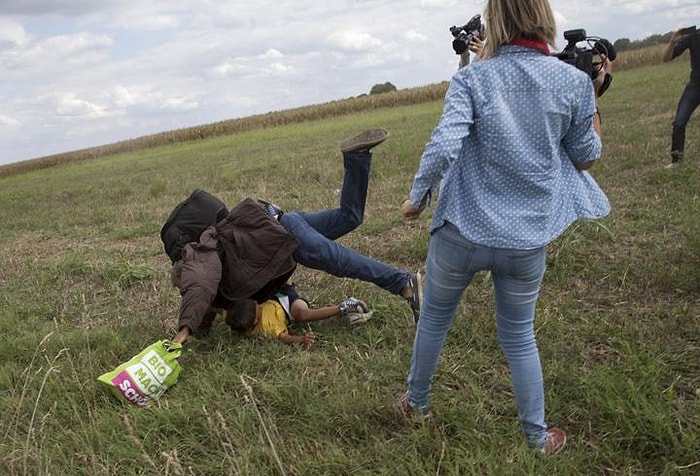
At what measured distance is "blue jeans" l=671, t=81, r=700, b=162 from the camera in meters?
6.41

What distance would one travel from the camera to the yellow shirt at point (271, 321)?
138 inches

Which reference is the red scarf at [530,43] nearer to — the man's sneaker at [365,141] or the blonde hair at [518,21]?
the blonde hair at [518,21]

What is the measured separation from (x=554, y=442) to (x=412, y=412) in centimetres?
62

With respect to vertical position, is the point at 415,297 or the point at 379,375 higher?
the point at 415,297

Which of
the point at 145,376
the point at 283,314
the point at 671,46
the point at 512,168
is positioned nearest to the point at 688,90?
the point at 671,46

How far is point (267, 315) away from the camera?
3.56m

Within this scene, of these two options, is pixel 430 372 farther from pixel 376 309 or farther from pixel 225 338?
pixel 225 338

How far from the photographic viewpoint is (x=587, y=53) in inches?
85.7

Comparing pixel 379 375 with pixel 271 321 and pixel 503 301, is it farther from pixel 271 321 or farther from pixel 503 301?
pixel 503 301

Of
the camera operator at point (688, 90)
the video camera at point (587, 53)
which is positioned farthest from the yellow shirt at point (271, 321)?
the camera operator at point (688, 90)

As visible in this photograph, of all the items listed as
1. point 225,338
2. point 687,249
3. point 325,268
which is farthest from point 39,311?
point 687,249

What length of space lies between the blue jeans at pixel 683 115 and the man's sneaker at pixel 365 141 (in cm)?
470

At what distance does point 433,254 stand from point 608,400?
107 centimetres

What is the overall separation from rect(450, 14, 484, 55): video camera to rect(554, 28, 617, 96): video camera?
53 centimetres
